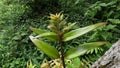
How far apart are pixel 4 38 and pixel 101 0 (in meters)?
1.82

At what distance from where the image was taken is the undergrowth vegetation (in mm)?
4176

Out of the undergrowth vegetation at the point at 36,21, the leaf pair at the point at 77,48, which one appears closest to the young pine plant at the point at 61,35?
the leaf pair at the point at 77,48

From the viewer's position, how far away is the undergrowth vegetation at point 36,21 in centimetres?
418

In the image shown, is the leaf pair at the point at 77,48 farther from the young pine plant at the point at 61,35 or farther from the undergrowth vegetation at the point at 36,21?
the undergrowth vegetation at the point at 36,21

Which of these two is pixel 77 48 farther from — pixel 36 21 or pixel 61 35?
pixel 36 21

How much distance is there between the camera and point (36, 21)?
18.0ft

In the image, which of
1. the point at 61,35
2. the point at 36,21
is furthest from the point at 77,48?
the point at 36,21

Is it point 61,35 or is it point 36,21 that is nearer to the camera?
point 61,35

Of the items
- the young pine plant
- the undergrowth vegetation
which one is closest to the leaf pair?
the young pine plant

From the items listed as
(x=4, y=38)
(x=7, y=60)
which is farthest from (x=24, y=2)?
(x=7, y=60)

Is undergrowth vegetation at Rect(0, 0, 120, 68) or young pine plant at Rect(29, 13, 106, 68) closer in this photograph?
young pine plant at Rect(29, 13, 106, 68)

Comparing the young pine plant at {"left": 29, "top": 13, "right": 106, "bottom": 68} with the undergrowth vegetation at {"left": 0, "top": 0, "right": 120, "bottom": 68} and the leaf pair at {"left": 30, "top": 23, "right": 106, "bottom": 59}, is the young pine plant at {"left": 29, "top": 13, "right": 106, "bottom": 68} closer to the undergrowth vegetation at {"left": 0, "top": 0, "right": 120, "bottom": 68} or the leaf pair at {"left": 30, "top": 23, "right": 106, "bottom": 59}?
the leaf pair at {"left": 30, "top": 23, "right": 106, "bottom": 59}

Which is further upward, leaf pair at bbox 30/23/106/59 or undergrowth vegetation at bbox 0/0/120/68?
leaf pair at bbox 30/23/106/59

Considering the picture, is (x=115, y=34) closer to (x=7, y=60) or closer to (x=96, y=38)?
(x=96, y=38)
